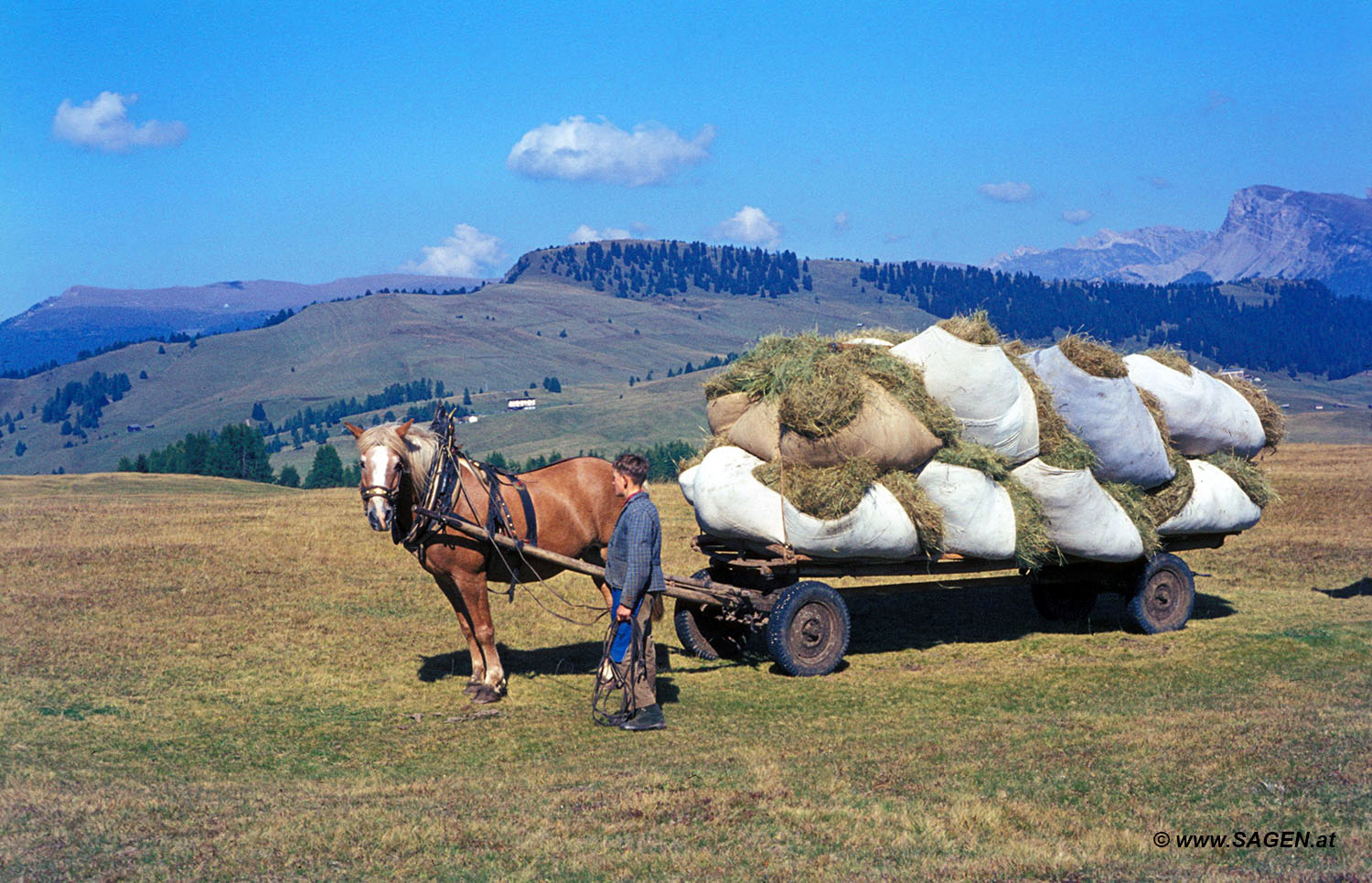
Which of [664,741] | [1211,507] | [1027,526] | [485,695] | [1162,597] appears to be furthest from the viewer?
[1162,597]

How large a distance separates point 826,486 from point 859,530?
604 mm

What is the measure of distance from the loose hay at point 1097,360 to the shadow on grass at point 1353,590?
6.57m

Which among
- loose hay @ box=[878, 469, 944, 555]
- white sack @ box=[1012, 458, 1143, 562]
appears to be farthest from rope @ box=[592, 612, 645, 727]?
white sack @ box=[1012, 458, 1143, 562]

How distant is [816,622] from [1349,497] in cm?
2359

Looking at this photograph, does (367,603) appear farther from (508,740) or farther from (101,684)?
(508,740)

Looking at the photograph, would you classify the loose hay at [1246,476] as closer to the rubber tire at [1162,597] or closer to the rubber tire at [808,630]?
the rubber tire at [1162,597]

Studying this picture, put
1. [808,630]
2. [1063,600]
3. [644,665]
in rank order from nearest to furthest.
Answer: [644,665]
[808,630]
[1063,600]

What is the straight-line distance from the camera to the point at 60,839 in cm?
607

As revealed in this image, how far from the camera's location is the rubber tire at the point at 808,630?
11578 millimetres

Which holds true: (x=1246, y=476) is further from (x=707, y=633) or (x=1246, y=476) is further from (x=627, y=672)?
(x=627, y=672)

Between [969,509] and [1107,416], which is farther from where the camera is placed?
[1107,416]

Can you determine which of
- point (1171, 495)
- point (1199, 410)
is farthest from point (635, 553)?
point (1199, 410)

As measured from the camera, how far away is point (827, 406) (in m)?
11.1

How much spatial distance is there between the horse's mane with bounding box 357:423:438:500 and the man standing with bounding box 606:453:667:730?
80.8 inches
